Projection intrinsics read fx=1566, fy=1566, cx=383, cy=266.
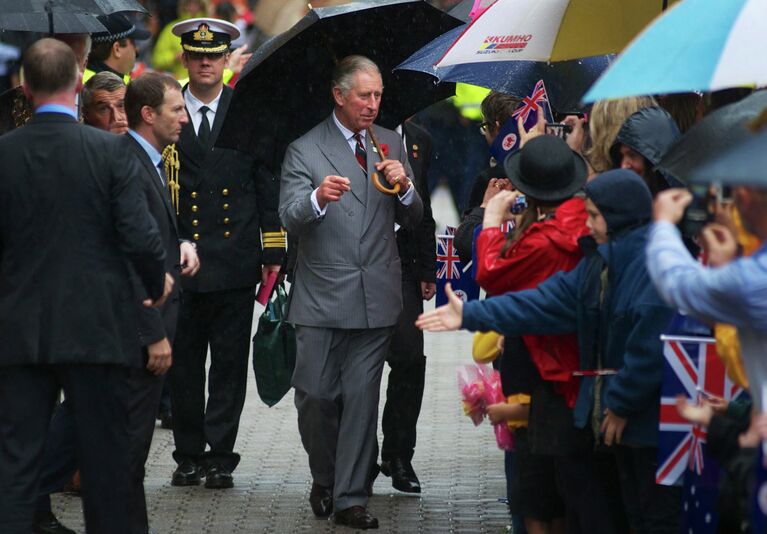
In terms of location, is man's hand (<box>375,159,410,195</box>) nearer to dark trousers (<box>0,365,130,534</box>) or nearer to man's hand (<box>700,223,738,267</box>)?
dark trousers (<box>0,365,130,534</box>)

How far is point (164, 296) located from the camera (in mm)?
6242

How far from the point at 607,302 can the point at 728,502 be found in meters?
1.25

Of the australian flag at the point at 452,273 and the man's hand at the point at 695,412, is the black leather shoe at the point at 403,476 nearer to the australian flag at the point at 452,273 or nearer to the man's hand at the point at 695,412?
the australian flag at the point at 452,273

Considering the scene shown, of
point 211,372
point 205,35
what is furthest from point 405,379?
point 205,35

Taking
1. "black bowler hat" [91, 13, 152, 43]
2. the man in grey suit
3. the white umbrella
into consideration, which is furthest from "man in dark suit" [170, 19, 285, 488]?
the white umbrella

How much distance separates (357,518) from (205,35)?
2.84 meters

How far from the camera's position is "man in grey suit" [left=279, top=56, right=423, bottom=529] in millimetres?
7590

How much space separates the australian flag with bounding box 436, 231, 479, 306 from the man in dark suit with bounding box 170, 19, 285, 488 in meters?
0.98

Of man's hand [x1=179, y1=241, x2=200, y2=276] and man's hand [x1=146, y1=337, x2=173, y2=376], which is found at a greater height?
man's hand [x1=179, y1=241, x2=200, y2=276]

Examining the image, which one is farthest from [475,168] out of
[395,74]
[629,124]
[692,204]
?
[692,204]

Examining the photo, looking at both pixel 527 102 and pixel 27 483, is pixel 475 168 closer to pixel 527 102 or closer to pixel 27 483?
pixel 527 102

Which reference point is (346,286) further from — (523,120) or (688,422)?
(688,422)

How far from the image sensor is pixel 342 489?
7.57 meters

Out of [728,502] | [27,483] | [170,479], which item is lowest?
[170,479]
